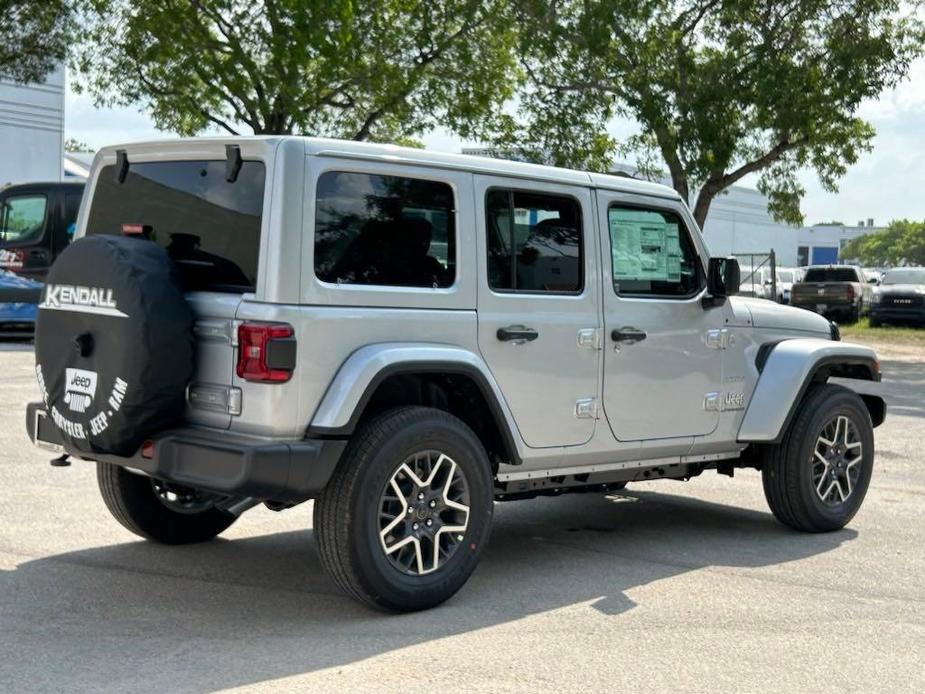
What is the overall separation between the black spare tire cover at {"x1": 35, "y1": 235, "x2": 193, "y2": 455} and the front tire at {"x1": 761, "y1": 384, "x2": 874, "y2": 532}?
3.59 metres

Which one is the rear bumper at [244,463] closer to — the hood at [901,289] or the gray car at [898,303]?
the gray car at [898,303]

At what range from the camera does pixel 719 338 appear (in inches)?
280

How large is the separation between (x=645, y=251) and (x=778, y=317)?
3.75 ft

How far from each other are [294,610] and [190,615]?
1.43 feet

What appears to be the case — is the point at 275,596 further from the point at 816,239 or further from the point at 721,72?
the point at 816,239

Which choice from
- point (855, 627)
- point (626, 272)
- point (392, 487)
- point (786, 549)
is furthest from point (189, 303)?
point (786, 549)

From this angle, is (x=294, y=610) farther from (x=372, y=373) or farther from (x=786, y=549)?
(x=786, y=549)

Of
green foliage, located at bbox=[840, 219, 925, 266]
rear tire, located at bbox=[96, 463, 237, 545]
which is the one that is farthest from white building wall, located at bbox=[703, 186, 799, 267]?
green foliage, located at bbox=[840, 219, 925, 266]

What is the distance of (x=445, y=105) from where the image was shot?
28.7m

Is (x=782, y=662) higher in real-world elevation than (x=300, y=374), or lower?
lower

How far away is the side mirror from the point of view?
6.95 metres

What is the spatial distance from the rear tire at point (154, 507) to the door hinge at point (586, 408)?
1.84 meters

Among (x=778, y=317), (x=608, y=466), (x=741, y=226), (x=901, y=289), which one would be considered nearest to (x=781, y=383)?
(x=778, y=317)

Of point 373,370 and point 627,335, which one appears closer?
point 373,370
